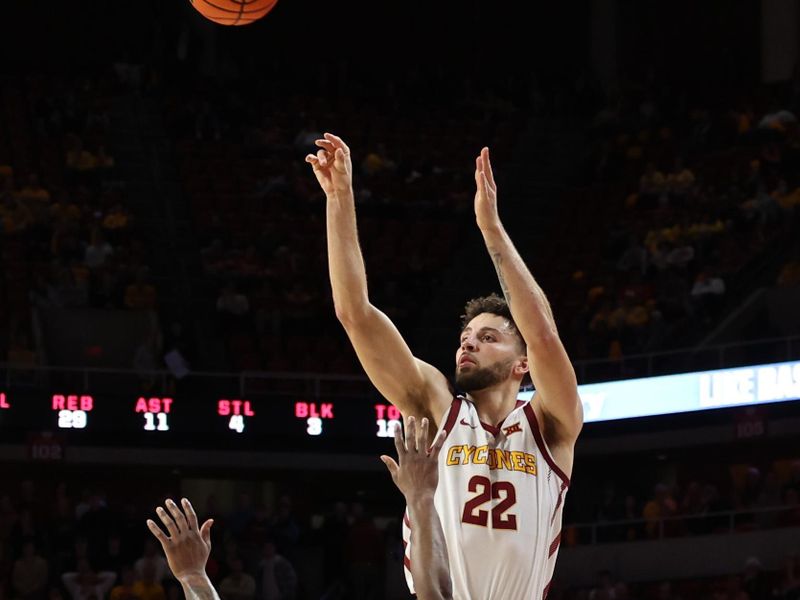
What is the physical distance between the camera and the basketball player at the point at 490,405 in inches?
228

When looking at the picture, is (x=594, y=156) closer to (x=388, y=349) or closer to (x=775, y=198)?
(x=775, y=198)

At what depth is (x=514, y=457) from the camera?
5.93 m

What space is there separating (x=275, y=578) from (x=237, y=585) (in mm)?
700

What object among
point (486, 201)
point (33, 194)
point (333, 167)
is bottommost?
point (486, 201)

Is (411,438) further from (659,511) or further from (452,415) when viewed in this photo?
(659,511)

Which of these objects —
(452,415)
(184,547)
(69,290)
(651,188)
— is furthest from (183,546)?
(651,188)

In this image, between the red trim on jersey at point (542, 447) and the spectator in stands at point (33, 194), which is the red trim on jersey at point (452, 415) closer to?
the red trim on jersey at point (542, 447)

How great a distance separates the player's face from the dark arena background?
35.1ft

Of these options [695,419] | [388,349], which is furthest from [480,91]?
[388,349]

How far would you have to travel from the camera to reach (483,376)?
5.97 m

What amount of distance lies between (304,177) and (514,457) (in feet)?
58.5

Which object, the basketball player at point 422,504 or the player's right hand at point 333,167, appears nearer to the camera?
the basketball player at point 422,504

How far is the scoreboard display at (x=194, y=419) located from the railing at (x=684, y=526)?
2595 mm

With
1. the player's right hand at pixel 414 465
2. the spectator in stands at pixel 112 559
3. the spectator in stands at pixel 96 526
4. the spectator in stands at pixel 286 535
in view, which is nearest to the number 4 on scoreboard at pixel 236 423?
the spectator in stands at pixel 286 535
